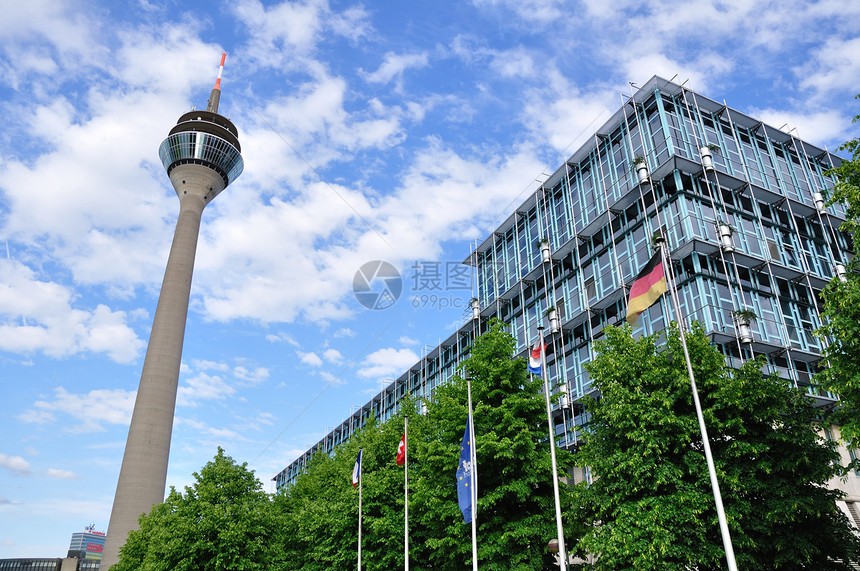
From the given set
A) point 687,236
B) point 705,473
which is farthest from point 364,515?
point 687,236

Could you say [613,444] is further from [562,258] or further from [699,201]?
[562,258]

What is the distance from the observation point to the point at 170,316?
8094 centimetres

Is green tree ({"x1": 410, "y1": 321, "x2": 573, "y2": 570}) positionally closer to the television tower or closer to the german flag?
the german flag

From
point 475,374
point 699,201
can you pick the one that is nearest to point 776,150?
point 699,201

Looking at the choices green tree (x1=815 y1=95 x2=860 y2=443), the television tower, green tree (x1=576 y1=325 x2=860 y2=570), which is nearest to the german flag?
green tree (x1=576 y1=325 x2=860 y2=570)

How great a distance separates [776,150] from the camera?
1959 inches

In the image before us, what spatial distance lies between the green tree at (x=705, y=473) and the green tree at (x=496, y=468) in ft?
10.3

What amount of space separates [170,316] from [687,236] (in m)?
66.5

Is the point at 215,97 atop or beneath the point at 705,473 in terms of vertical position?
atop

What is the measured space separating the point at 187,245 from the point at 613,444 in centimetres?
7470

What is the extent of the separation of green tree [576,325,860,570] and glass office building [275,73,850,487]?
39.4 ft

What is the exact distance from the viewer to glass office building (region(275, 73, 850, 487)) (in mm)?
38844

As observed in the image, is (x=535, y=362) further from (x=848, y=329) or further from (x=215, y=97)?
(x=215, y=97)

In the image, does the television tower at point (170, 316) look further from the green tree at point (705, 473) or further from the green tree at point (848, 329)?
the green tree at point (848, 329)
